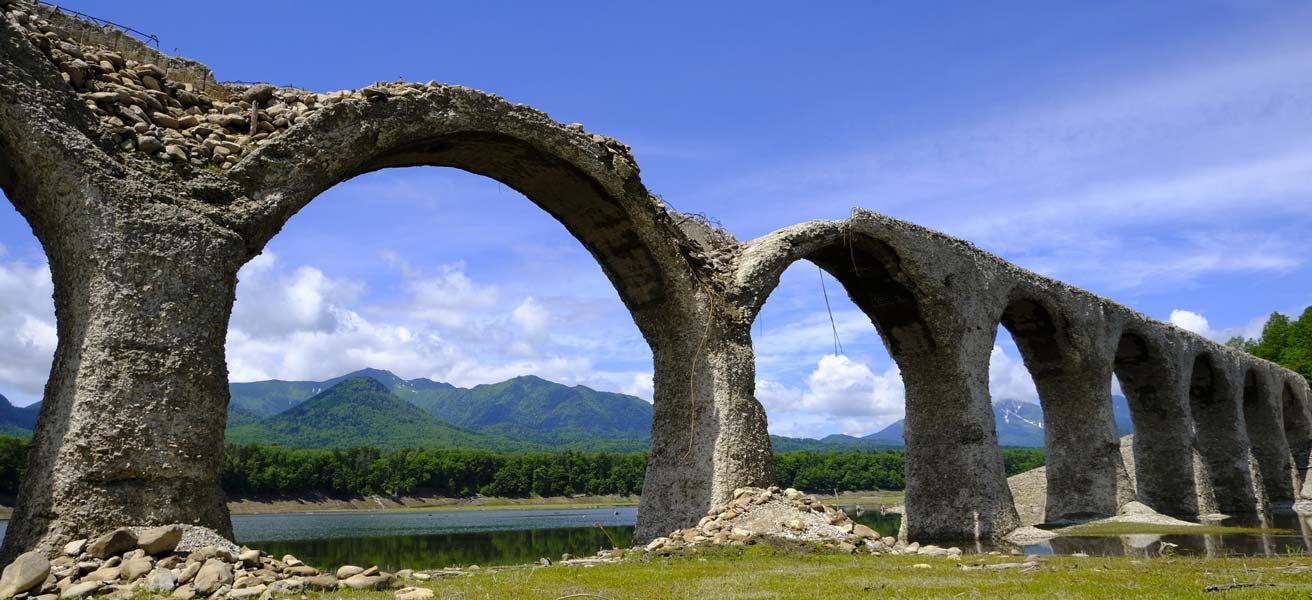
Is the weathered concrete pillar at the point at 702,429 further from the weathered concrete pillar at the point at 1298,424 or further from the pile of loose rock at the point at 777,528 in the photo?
the weathered concrete pillar at the point at 1298,424

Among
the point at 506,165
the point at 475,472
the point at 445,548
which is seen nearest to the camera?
the point at 506,165

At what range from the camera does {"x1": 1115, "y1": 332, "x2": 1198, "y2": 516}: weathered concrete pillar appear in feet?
72.8

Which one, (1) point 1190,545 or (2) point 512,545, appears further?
(2) point 512,545

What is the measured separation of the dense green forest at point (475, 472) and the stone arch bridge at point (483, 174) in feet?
118

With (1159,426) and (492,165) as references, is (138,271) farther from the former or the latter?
(1159,426)

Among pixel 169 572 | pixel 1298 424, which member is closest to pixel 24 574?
pixel 169 572

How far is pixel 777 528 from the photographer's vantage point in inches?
441

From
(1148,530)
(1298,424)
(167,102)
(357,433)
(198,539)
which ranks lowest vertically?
(1148,530)

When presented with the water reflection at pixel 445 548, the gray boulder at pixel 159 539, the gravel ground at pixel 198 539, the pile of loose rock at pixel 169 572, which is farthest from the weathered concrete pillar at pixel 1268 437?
the gray boulder at pixel 159 539

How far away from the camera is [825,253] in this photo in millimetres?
16234

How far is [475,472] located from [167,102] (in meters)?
54.8

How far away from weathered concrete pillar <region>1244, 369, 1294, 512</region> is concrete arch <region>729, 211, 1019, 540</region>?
18656 millimetres

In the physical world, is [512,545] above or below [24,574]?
below

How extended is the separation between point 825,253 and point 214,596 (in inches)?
469
